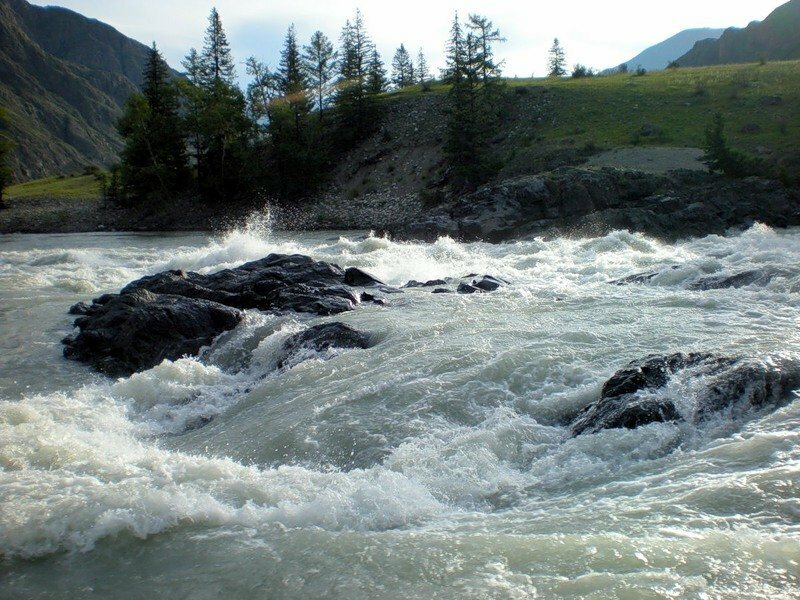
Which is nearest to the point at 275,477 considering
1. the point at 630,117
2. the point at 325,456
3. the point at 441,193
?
the point at 325,456

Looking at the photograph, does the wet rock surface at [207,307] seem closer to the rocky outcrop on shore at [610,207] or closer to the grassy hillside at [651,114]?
the rocky outcrop on shore at [610,207]

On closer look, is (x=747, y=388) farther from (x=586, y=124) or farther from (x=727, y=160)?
(x=586, y=124)

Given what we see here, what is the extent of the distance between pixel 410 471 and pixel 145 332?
8.59 m

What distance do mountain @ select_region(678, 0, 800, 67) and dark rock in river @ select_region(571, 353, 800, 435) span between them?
90.8 meters

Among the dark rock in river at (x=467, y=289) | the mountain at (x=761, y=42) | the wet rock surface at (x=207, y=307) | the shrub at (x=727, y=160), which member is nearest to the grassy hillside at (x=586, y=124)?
the shrub at (x=727, y=160)

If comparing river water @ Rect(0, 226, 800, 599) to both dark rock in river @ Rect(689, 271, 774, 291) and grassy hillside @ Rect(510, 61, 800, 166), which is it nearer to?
dark rock in river @ Rect(689, 271, 774, 291)

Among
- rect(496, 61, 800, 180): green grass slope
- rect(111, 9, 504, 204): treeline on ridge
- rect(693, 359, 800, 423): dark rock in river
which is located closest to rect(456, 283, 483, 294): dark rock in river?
rect(693, 359, 800, 423): dark rock in river

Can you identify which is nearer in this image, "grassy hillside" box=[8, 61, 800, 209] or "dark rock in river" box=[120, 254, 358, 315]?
"dark rock in river" box=[120, 254, 358, 315]

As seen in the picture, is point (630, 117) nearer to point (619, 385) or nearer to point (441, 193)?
point (441, 193)

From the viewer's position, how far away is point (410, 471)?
22.9 feet

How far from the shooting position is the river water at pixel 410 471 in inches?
196

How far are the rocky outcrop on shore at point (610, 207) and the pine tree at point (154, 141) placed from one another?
32.1 metres

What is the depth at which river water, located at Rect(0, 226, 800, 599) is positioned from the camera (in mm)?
4980

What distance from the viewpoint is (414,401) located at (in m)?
9.08
